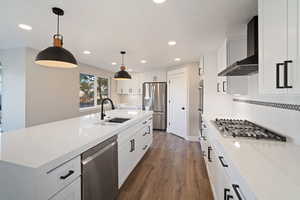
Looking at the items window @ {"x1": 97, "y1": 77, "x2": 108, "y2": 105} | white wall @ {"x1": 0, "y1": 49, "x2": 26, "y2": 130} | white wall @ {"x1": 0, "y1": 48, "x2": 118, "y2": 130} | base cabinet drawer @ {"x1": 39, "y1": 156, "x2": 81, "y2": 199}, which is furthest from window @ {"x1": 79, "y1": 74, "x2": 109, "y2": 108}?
base cabinet drawer @ {"x1": 39, "y1": 156, "x2": 81, "y2": 199}

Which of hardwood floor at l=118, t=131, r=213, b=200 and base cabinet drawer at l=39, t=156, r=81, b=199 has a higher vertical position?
base cabinet drawer at l=39, t=156, r=81, b=199

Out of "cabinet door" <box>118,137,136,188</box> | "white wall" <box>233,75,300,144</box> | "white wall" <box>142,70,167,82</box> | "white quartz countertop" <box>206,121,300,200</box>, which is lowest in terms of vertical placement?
"cabinet door" <box>118,137,136,188</box>

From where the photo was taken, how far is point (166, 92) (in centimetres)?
520

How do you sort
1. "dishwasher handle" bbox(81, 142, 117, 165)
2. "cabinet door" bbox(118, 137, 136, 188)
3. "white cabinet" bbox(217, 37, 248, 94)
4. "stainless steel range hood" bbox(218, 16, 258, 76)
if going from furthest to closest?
1. "white cabinet" bbox(217, 37, 248, 94)
2. "cabinet door" bbox(118, 137, 136, 188)
3. "stainless steel range hood" bbox(218, 16, 258, 76)
4. "dishwasher handle" bbox(81, 142, 117, 165)

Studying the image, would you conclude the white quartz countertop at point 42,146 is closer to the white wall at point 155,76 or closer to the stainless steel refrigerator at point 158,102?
the stainless steel refrigerator at point 158,102

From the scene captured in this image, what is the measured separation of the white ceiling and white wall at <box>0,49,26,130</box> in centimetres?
31

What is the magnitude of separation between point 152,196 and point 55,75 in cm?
344

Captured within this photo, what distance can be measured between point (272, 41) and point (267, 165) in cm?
86

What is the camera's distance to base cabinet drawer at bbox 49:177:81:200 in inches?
36.6

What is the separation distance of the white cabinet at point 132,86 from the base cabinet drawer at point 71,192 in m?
4.77

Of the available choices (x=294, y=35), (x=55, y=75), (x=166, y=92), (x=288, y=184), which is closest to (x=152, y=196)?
(x=288, y=184)

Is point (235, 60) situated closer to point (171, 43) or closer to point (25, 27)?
point (171, 43)

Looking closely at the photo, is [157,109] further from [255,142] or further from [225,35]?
[255,142]

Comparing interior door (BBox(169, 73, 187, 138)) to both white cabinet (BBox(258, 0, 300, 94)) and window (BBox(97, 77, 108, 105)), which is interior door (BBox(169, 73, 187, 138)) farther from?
white cabinet (BBox(258, 0, 300, 94))
